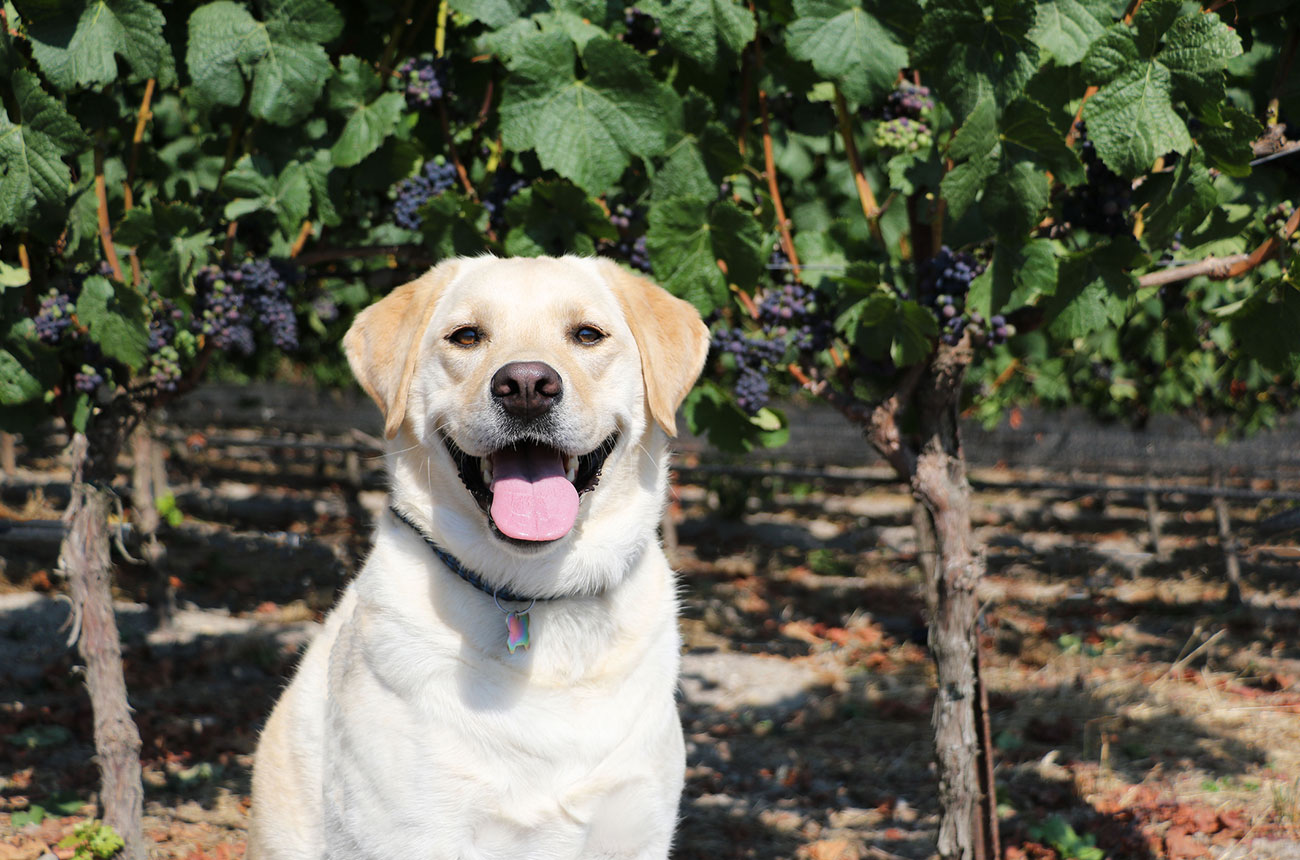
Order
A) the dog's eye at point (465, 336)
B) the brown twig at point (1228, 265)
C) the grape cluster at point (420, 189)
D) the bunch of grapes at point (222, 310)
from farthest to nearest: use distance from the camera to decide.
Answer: the bunch of grapes at point (222, 310) → the grape cluster at point (420, 189) → the brown twig at point (1228, 265) → the dog's eye at point (465, 336)

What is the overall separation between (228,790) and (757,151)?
4.02 metres

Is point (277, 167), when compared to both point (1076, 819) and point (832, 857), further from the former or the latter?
point (1076, 819)

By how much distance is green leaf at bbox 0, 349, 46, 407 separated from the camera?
3605 millimetres

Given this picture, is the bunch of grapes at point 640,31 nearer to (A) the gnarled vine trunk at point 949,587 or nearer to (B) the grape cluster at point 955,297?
(B) the grape cluster at point 955,297

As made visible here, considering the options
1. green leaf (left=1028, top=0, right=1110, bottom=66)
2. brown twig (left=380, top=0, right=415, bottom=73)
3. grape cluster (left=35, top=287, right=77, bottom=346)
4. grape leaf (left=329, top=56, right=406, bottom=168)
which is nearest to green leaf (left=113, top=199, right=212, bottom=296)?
grape cluster (left=35, top=287, right=77, bottom=346)

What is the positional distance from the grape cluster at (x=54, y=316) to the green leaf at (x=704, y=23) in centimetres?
216

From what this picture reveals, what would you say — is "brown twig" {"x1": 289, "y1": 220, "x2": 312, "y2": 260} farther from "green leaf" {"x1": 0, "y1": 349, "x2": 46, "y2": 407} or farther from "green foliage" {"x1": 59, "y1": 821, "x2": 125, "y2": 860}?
"green foliage" {"x1": 59, "y1": 821, "x2": 125, "y2": 860}

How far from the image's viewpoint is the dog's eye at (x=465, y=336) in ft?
9.36

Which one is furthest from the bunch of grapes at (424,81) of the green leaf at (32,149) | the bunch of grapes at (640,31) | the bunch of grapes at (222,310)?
the green leaf at (32,149)

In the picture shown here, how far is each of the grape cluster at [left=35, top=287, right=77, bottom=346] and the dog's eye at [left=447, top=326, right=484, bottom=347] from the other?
1.57 metres

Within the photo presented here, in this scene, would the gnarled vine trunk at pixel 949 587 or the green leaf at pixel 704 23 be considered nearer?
the green leaf at pixel 704 23

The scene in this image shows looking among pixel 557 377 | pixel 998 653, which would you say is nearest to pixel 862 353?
pixel 557 377

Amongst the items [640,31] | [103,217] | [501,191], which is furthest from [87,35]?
[640,31]

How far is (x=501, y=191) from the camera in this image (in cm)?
383
